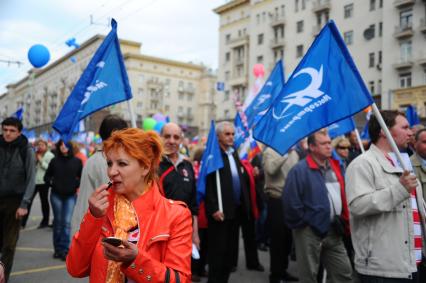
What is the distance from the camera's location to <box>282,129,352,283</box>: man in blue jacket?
4633mm

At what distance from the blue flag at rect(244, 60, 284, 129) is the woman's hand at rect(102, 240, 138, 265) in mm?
6468

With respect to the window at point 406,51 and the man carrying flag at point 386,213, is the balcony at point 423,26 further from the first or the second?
the man carrying flag at point 386,213

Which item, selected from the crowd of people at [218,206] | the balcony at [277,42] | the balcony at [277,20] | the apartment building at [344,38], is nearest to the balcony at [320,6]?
the apartment building at [344,38]

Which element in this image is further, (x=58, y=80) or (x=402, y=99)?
(x=58, y=80)

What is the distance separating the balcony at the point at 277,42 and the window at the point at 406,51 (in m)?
15.9

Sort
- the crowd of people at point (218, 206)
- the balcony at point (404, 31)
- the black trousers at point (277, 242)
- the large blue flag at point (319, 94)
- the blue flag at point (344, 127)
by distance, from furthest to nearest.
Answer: the balcony at point (404, 31) < the blue flag at point (344, 127) < the black trousers at point (277, 242) < the large blue flag at point (319, 94) < the crowd of people at point (218, 206)

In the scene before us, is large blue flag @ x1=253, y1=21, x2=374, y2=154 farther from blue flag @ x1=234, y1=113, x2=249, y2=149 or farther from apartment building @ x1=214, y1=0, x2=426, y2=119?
apartment building @ x1=214, y1=0, x2=426, y2=119

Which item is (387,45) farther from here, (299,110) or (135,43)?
(135,43)

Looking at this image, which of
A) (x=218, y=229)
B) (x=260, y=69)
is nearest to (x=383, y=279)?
(x=218, y=229)

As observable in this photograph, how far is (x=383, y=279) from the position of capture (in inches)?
127

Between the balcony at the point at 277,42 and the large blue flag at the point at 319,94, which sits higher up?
the balcony at the point at 277,42

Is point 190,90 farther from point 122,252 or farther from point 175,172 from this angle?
point 122,252

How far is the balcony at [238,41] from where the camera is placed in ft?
185

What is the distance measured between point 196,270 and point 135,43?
8236 cm
